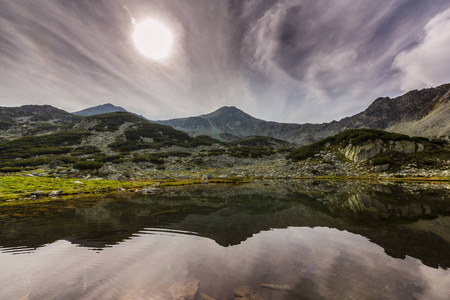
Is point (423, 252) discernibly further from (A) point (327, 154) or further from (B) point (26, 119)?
(B) point (26, 119)

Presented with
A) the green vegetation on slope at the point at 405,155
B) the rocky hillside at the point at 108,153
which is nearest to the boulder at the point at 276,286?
the rocky hillside at the point at 108,153

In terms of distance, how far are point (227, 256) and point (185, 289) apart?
3.29 metres

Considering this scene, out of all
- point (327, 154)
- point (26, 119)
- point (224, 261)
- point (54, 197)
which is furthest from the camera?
point (26, 119)

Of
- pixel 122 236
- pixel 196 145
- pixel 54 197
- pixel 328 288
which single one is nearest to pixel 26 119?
pixel 196 145

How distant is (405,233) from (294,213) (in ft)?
29.3

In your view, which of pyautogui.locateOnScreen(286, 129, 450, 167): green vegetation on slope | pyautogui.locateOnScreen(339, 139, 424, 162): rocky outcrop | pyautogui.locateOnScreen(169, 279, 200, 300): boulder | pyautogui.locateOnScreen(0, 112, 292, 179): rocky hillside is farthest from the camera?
pyautogui.locateOnScreen(339, 139, 424, 162): rocky outcrop

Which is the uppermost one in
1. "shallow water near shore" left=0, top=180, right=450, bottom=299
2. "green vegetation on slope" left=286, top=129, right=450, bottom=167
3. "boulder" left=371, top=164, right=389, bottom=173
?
"green vegetation on slope" left=286, top=129, right=450, bottom=167

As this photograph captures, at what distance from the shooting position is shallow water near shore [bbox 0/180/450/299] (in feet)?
21.0

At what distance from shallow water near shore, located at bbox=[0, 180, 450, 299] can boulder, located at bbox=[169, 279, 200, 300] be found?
25cm

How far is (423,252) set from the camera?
30.3 feet

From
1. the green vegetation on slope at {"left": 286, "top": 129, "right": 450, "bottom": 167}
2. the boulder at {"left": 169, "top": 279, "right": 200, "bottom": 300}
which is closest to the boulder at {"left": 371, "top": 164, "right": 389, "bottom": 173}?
the green vegetation on slope at {"left": 286, "top": 129, "right": 450, "bottom": 167}

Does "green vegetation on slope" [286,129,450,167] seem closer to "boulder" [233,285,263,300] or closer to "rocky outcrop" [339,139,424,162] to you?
"rocky outcrop" [339,139,424,162]

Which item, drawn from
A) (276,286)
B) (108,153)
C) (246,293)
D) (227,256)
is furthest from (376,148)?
(108,153)

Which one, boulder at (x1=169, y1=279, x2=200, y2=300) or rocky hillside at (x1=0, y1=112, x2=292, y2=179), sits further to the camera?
rocky hillside at (x1=0, y1=112, x2=292, y2=179)
